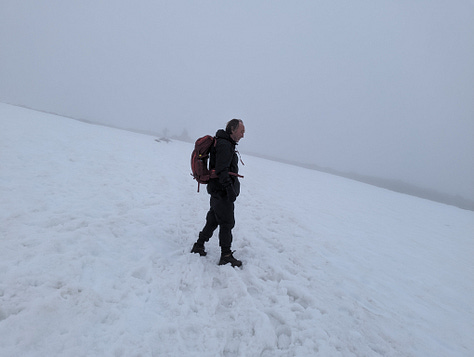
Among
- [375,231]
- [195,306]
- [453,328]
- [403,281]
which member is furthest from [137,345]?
[375,231]

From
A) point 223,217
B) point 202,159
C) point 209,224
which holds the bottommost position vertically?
point 209,224

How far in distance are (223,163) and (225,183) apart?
1.31ft

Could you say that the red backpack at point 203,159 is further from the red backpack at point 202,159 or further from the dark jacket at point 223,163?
the dark jacket at point 223,163

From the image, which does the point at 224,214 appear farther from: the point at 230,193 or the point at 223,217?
the point at 230,193

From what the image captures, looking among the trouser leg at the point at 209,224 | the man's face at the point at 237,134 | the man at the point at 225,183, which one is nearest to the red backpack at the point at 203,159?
the man at the point at 225,183

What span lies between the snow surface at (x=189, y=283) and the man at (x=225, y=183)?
707 millimetres

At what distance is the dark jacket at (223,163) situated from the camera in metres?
4.14

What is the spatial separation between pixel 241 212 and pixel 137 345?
20.9 ft

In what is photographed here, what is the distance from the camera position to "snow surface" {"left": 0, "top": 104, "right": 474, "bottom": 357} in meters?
2.81

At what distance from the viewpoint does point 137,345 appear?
2639mm

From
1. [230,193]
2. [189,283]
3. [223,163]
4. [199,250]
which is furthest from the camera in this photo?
[199,250]

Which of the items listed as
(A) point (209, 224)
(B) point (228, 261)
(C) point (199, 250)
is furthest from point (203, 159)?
(B) point (228, 261)

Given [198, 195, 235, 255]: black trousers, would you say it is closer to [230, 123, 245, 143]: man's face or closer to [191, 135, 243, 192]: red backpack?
[191, 135, 243, 192]: red backpack

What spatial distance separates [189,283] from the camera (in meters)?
3.99
